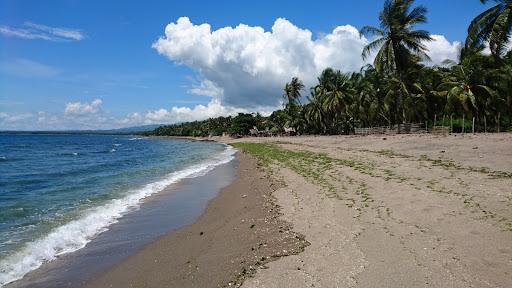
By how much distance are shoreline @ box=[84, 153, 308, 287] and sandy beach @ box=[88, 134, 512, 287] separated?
0.02 meters

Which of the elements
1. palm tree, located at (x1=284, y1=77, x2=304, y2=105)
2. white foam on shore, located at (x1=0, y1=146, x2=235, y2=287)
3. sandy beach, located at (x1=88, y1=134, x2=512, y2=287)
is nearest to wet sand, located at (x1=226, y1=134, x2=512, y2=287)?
sandy beach, located at (x1=88, y1=134, x2=512, y2=287)

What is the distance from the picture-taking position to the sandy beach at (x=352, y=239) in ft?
20.1

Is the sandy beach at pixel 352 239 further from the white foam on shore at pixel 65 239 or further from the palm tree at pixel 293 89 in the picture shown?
the palm tree at pixel 293 89

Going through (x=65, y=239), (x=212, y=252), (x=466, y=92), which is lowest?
(x=65, y=239)

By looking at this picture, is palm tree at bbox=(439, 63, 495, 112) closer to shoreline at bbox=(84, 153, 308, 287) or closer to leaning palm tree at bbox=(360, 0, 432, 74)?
leaning palm tree at bbox=(360, 0, 432, 74)

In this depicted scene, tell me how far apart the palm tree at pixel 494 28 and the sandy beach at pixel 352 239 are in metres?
8.00

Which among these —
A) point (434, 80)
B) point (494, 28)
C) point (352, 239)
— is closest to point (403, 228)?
point (352, 239)

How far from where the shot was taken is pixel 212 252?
823 cm

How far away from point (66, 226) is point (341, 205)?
8046 millimetres

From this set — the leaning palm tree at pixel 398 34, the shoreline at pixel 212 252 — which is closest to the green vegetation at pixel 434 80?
the leaning palm tree at pixel 398 34

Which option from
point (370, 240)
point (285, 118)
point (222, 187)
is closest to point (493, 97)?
point (222, 187)

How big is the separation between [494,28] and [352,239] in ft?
54.6

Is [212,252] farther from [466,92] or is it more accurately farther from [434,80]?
[434,80]

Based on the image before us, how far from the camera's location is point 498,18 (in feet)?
62.6
